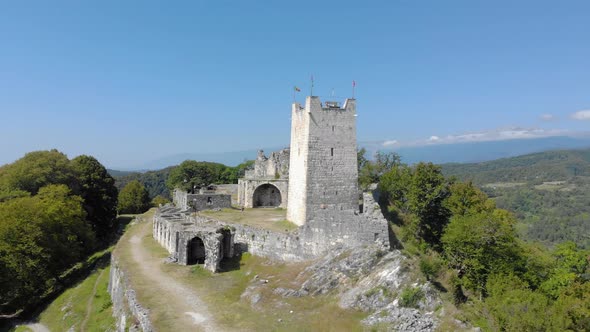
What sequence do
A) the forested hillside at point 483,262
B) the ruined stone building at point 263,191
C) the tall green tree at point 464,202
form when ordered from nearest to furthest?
the forested hillside at point 483,262, the tall green tree at point 464,202, the ruined stone building at point 263,191

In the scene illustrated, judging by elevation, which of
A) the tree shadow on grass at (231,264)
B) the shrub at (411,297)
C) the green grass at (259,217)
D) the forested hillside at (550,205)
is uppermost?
the green grass at (259,217)

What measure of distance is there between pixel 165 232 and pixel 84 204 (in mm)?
22472

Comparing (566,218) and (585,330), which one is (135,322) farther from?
(566,218)

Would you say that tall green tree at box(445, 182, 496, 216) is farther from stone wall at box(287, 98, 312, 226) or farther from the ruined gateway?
stone wall at box(287, 98, 312, 226)

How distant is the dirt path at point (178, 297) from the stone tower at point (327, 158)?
29.9ft

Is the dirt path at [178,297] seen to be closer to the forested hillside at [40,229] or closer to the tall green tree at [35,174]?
the forested hillside at [40,229]

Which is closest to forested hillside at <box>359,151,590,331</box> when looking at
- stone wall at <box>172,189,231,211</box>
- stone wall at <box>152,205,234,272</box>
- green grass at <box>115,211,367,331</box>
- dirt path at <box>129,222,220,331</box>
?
green grass at <box>115,211,367,331</box>

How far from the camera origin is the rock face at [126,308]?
742 inches

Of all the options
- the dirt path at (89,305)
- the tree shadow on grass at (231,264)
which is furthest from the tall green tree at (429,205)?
the dirt path at (89,305)

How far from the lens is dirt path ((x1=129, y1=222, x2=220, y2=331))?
1816 centimetres

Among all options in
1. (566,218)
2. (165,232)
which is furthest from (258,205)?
(566,218)

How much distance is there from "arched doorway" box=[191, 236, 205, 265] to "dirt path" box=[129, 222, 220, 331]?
206 cm

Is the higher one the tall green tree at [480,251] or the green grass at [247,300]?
the tall green tree at [480,251]

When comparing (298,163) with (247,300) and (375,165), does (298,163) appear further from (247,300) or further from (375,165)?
(375,165)
